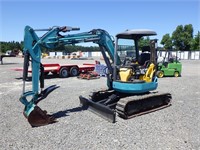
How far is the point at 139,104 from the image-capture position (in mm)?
7273

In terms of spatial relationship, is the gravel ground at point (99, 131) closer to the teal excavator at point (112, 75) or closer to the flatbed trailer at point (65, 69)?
the teal excavator at point (112, 75)

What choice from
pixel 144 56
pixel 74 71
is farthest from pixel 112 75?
pixel 74 71

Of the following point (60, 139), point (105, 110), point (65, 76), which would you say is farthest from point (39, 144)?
point (65, 76)

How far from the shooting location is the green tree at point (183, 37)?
67.9 meters

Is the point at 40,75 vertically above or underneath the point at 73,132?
above

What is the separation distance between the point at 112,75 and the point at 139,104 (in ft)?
4.31

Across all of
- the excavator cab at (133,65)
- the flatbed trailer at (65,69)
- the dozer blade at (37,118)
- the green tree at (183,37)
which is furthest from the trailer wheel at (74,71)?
the green tree at (183,37)

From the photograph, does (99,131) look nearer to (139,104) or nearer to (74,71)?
(139,104)

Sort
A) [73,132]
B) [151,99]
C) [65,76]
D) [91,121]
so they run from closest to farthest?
[73,132] < [91,121] < [151,99] < [65,76]

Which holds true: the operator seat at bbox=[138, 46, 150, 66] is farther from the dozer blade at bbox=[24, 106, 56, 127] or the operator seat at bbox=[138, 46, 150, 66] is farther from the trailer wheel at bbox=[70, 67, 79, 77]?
the trailer wheel at bbox=[70, 67, 79, 77]

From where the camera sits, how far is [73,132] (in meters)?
5.67

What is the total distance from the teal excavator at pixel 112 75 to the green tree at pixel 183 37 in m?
62.9

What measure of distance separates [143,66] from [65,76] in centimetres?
932

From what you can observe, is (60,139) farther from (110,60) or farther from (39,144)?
(110,60)
